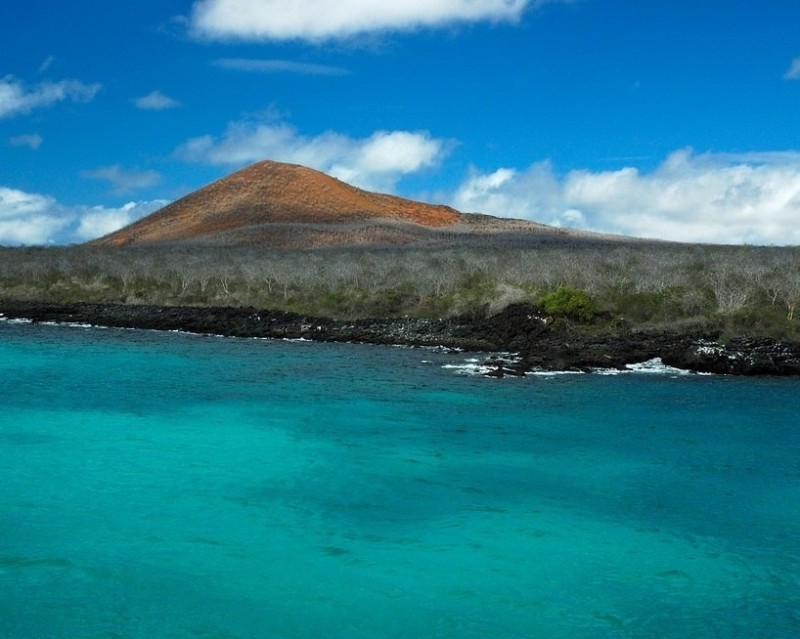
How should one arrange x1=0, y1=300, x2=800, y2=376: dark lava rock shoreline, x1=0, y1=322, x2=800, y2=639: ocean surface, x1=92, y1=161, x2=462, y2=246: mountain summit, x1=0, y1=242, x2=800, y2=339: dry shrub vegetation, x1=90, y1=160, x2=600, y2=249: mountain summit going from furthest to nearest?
1. x1=92, y1=161, x2=462, y2=246: mountain summit
2. x1=90, y1=160, x2=600, y2=249: mountain summit
3. x1=0, y1=242, x2=800, y2=339: dry shrub vegetation
4. x1=0, y1=300, x2=800, y2=376: dark lava rock shoreline
5. x1=0, y1=322, x2=800, y2=639: ocean surface

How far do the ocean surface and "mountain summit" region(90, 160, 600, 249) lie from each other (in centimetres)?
5035

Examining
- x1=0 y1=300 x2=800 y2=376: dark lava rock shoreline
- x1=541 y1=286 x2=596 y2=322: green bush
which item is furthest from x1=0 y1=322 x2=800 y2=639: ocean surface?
x1=541 y1=286 x2=596 y2=322: green bush

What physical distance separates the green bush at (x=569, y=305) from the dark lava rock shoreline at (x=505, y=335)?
1.38 ft

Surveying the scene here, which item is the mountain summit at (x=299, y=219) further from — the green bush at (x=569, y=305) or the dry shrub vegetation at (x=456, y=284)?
the green bush at (x=569, y=305)

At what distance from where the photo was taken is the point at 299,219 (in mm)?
82625

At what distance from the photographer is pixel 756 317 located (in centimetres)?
2570

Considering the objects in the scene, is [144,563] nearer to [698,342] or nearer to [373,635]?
[373,635]

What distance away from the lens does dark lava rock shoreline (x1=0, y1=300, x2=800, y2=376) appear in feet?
71.6

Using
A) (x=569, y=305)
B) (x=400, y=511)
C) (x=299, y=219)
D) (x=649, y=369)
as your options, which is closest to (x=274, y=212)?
(x=299, y=219)

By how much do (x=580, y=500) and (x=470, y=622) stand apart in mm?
3995

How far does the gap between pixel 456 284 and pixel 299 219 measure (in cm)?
5063

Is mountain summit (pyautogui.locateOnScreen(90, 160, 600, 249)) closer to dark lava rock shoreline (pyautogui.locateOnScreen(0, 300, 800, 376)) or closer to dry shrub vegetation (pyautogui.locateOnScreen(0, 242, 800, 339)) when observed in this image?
dry shrub vegetation (pyautogui.locateOnScreen(0, 242, 800, 339))

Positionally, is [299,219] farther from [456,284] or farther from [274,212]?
[456,284]

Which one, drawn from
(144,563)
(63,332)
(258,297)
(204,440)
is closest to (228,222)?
(258,297)
